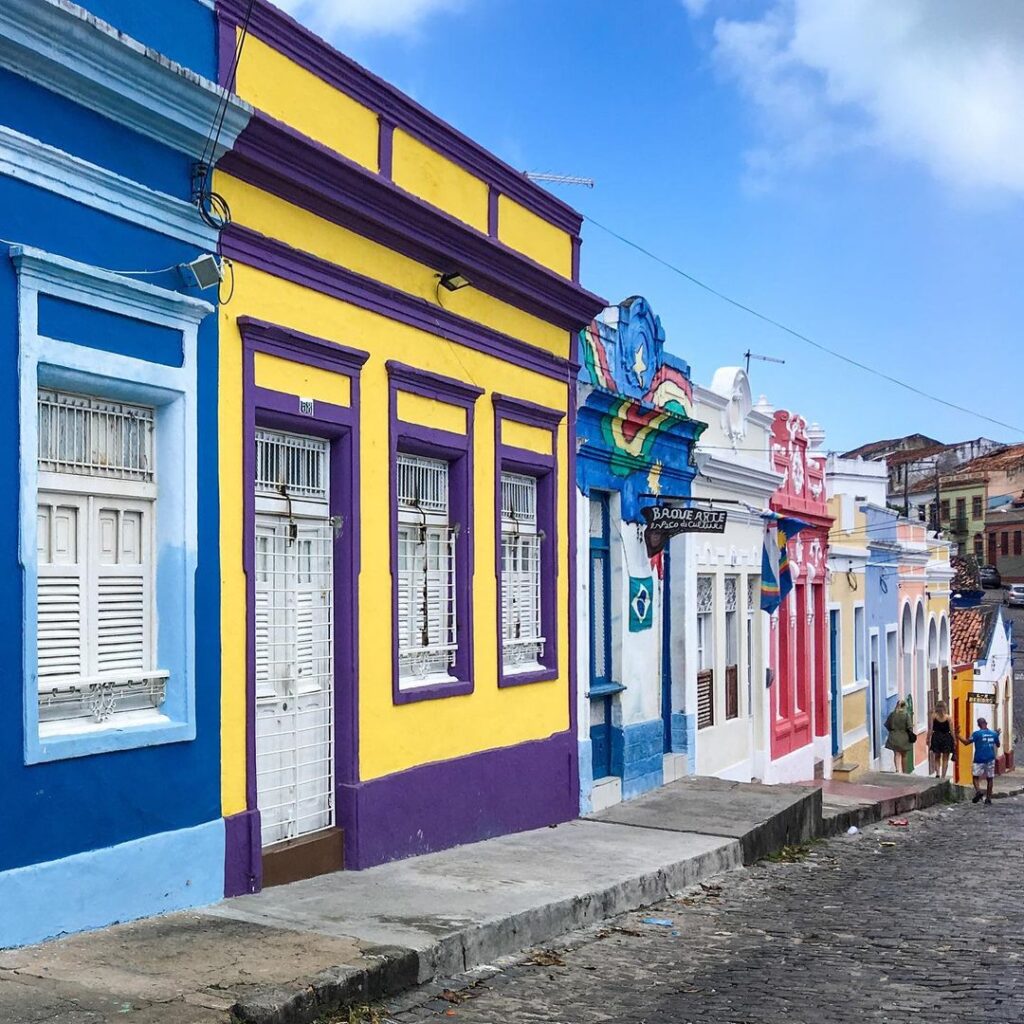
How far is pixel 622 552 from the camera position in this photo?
43.3ft

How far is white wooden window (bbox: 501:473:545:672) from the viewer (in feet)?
36.9

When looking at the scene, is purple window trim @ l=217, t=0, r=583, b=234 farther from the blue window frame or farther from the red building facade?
the red building facade

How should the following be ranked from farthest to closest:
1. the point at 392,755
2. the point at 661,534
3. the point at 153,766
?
A: the point at 661,534 → the point at 392,755 → the point at 153,766

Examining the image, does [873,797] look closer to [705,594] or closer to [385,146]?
[705,594]

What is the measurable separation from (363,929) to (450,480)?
4.10 metres

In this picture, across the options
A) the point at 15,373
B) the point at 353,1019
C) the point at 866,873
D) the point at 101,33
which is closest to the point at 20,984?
the point at 353,1019

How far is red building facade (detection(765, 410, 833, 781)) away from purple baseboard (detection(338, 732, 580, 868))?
7.03 m

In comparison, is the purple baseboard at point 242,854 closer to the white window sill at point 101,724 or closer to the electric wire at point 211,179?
the white window sill at point 101,724

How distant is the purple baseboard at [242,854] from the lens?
24.6 ft

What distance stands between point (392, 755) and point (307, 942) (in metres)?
2.73

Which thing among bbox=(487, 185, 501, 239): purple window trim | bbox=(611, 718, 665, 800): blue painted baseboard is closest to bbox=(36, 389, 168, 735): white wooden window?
bbox=(487, 185, 501, 239): purple window trim

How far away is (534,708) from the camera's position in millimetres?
11297

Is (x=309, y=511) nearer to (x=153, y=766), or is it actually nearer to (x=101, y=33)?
(x=153, y=766)

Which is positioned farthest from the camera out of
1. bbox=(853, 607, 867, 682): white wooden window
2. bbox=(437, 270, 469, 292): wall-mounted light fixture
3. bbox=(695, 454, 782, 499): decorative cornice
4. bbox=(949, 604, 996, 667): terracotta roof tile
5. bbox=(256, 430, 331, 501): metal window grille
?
bbox=(949, 604, 996, 667): terracotta roof tile
